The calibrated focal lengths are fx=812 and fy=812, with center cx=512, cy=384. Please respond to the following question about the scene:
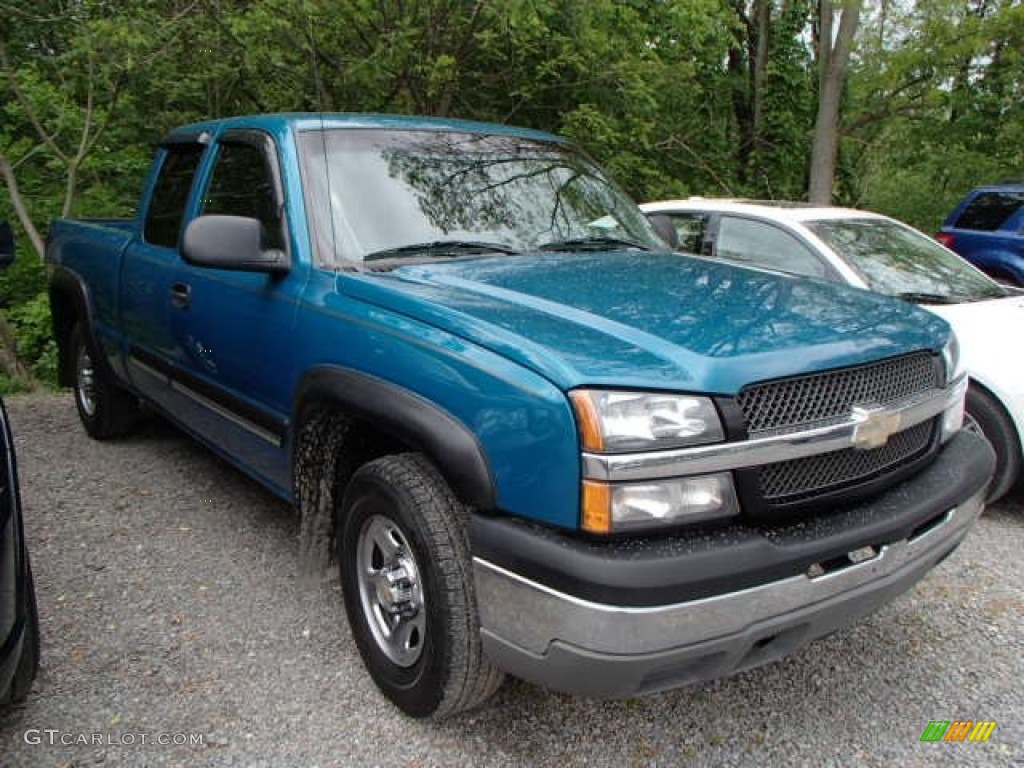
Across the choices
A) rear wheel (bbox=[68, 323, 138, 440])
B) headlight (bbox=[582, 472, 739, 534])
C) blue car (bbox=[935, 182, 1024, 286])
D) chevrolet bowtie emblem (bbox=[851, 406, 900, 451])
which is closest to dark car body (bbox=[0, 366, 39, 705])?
headlight (bbox=[582, 472, 739, 534])

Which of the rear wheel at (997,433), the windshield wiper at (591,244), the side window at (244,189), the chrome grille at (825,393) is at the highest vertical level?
the side window at (244,189)

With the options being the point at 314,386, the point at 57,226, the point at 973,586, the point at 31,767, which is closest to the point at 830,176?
the point at 973,586

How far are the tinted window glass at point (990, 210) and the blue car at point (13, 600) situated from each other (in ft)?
29.9

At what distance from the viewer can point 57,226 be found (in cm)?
539

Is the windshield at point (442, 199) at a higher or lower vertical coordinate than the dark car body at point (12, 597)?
higher

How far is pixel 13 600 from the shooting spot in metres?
2.21

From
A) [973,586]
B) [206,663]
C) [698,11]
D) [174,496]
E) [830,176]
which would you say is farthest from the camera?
[830,176]

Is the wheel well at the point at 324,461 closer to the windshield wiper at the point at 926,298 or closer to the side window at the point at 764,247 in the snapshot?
the side window at the point at 764,247

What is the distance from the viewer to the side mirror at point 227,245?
9.05ft

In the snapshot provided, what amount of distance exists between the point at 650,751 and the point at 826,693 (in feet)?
2.29

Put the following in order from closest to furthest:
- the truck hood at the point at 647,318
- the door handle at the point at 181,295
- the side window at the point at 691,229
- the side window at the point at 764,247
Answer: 1. the truck hood at the point at 647,318
2. the door handle at the point at 181,295
3. the side window at the point at 764,247
4. the side window at the point at 691,229

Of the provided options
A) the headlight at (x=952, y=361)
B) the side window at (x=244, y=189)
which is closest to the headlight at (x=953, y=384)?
the headlight at (x=952, y=361)

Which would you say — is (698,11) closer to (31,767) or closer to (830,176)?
(830,176)

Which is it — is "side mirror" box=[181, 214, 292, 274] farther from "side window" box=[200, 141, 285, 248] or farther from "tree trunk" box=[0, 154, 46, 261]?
"tree trunk" box=[0, 154, 46, 261]
